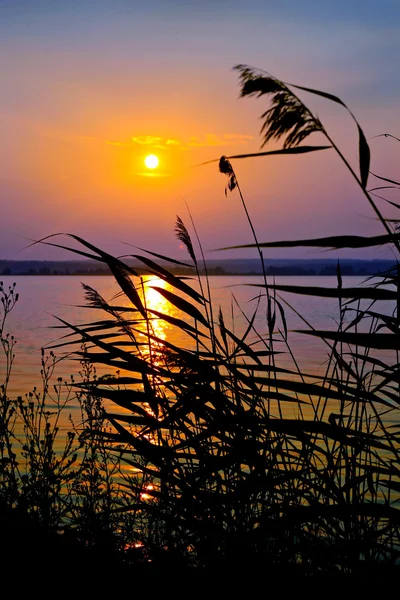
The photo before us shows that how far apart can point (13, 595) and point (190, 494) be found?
951mm

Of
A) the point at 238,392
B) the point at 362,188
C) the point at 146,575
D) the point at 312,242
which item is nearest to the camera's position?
the point at 362,188

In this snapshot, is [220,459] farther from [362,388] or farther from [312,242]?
[312,242]

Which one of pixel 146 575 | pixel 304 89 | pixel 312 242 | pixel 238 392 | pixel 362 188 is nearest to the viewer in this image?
pixel 362 188

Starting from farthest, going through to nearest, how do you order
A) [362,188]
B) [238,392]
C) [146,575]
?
[238,392] < [146,575] < [362,188]

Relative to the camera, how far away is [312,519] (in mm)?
3293

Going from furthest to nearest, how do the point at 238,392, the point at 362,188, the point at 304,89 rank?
1. the point at 238,392
2. the point at 304,89
3. the point at 362,188

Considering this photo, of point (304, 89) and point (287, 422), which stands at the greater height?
point (304, 89)

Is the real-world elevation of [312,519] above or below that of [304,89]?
below

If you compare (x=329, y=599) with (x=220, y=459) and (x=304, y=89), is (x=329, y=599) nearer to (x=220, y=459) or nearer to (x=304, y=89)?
(x=220, y=459)

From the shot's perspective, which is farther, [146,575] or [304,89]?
[146,575]

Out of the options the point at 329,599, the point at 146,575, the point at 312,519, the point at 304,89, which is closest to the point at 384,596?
the point at 329,599

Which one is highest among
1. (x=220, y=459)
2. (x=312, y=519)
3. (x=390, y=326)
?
(x=390, y=326)

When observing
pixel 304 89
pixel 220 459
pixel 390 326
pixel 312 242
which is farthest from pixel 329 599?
pixel 304 89

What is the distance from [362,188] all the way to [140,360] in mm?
1559
